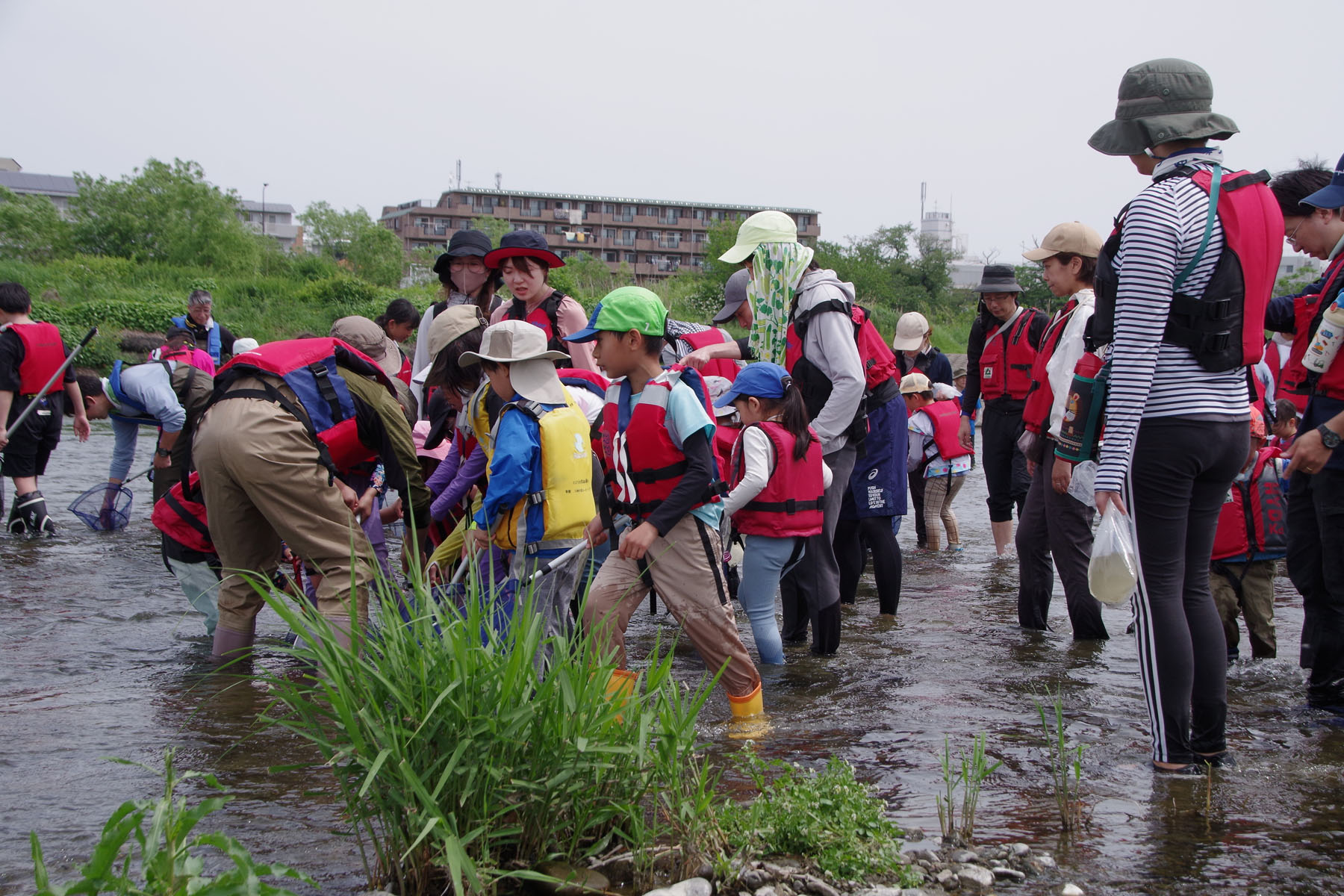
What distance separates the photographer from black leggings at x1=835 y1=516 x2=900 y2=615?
20.8ft

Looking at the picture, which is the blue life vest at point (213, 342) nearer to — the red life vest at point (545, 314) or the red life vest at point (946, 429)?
the red life vest at point (545, 314)

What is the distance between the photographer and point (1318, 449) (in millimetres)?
3873

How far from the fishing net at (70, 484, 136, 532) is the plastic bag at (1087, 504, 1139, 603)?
9.14m

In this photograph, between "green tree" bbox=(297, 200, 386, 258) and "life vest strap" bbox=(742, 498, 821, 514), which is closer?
"life vest strap" bbox=(742, 498, 821, 514)

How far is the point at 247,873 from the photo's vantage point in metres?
2.25

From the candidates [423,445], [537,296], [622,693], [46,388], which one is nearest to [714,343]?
[537,296]

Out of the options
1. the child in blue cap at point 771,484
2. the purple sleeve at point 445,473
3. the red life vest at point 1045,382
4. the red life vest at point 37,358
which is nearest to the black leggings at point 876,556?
the red life vest at point 1045,382

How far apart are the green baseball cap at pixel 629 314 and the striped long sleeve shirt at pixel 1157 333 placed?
5.42 ft

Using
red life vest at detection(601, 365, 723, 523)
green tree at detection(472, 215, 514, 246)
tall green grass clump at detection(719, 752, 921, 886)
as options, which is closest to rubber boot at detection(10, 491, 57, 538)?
red life vest at detection(601, 365, 723, 523)

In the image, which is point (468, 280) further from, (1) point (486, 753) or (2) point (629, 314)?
(1) point (486, 753)

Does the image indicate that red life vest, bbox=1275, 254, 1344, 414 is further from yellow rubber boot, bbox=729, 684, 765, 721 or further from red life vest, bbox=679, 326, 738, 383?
red life vest, bbox=679, 326, 738, 383

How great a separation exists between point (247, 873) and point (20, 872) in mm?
1087

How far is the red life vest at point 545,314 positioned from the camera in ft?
20.1

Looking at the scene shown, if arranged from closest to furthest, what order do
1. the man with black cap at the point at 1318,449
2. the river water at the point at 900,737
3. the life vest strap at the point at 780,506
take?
the river water at the point at 900,737, the man with black cap at the point at 1318,449, the life vest strap at the point at 780,506
